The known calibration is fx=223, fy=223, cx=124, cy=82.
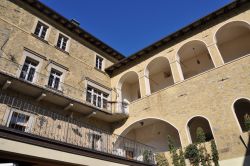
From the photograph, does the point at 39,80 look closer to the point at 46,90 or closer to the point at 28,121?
the point at 46,90

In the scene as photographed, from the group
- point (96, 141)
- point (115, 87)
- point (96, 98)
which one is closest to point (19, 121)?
point (96, 141)

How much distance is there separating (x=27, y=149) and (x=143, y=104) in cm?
906

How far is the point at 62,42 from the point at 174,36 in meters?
7.60

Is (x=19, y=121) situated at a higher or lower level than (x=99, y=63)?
lower

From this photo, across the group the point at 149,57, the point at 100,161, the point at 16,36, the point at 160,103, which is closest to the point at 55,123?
the point at 100,161

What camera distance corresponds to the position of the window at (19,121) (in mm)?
10438

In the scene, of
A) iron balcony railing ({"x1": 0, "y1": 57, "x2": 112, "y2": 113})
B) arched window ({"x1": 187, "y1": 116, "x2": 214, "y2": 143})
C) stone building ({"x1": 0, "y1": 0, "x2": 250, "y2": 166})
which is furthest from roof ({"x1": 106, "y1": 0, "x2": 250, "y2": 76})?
arched window ({"x1": 187, "y1": 116, "x2": 214, "y2": 143})

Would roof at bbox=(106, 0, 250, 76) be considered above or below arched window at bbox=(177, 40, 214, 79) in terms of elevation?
above

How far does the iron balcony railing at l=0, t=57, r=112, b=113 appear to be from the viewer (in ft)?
36.2

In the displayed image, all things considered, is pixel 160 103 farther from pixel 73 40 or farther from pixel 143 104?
pixel 73 40

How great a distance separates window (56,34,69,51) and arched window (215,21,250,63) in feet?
32.5

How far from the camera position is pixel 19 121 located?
10.7 metres

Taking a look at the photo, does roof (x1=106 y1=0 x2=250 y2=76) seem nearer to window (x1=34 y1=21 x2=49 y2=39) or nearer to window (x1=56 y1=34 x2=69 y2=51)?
→ window (x1=56 y1=34 x2=69 y2=51)

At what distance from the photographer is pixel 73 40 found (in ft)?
52.5
